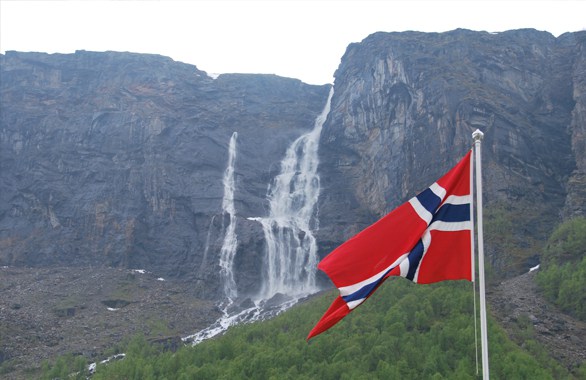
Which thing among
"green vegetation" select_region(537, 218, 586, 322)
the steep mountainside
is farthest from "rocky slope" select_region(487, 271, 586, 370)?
the steep mountainside

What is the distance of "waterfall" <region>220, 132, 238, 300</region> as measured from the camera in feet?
284

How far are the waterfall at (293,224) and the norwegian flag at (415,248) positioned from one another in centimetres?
7073

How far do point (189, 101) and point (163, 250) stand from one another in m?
35.5

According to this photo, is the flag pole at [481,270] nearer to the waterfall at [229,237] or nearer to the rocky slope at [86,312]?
the rocky slope at [86,312]

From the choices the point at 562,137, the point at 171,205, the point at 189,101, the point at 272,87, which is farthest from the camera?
the point at 272,87

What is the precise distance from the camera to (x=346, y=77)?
113688 millimetres

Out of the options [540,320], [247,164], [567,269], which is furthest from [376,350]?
[247,164]

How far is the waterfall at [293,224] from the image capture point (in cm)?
8650

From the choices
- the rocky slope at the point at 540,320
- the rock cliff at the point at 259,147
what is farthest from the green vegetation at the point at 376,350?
the rock cliff at the point at 259,147

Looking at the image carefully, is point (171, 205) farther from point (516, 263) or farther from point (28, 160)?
point (516, 263)

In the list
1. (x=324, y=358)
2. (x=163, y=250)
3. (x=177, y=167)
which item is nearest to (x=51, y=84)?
(x=177, y=167)

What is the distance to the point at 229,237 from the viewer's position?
3661 inches

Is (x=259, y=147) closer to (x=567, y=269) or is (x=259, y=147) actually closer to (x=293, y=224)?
(x=293, y=224)

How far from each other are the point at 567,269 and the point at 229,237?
171 ft
